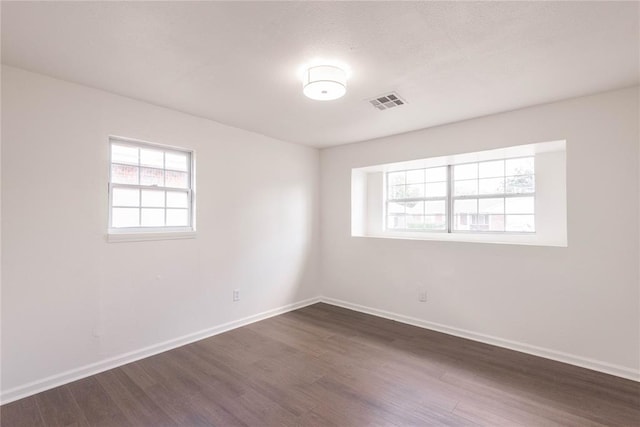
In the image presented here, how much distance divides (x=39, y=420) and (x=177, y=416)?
91 cm

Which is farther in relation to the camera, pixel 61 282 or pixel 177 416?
pixel 61 282

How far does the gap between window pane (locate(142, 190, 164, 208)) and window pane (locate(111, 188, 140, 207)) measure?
67 mm

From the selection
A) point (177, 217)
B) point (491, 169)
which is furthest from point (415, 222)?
point (177, 217)

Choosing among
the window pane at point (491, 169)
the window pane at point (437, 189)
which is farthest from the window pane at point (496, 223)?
the window pane at point (437, 189)

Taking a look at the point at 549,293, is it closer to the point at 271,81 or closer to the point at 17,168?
the point at 271,81

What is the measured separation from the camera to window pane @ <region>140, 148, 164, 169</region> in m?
3.08

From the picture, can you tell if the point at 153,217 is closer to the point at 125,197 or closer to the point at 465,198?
the point at 125,197

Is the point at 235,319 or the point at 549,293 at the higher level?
the point at 549,293

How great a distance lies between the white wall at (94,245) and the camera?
2.30 metres

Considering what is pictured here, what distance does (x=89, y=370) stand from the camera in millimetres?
2613

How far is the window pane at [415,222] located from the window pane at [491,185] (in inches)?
34.7

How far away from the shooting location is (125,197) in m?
2.93

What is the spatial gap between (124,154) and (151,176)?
31 centimetres

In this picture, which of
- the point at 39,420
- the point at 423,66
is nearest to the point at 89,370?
the point at 39,420
